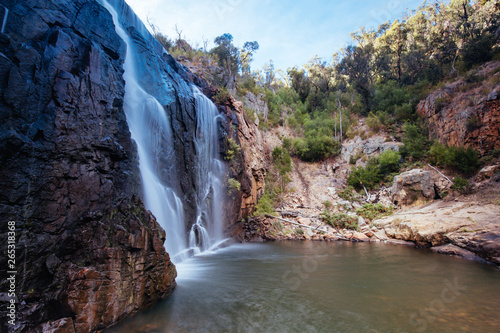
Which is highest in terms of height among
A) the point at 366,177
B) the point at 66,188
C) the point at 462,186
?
the point at 366,177

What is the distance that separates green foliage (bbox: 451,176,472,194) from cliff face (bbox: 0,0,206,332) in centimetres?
1620

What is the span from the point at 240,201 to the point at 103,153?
10.1 meters

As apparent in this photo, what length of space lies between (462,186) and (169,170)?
16.5m

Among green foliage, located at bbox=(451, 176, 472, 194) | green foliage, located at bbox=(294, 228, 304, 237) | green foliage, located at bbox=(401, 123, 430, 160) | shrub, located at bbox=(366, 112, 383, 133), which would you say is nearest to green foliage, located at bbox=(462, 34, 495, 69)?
green foliage, located at bbox=(401, 123, 430, 160)

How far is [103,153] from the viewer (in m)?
6.41

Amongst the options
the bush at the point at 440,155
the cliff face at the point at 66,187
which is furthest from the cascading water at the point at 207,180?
the bush at the point at 440,155

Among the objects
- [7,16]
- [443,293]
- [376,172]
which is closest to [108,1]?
[7,16]

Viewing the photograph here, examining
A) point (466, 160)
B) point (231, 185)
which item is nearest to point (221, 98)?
point (231, 185)

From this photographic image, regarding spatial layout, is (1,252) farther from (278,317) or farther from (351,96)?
(351,96)

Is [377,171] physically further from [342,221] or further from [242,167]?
[242,167]

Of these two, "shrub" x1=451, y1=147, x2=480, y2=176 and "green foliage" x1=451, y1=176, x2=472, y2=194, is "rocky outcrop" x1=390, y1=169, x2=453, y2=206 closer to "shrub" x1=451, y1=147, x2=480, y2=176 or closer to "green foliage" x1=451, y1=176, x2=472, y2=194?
"green foliage" x1=451, y1=176, x2=472, y2=194

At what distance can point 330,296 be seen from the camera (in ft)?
20.0

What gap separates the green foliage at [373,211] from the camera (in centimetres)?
1580

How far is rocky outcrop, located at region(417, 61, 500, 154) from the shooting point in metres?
14.4
